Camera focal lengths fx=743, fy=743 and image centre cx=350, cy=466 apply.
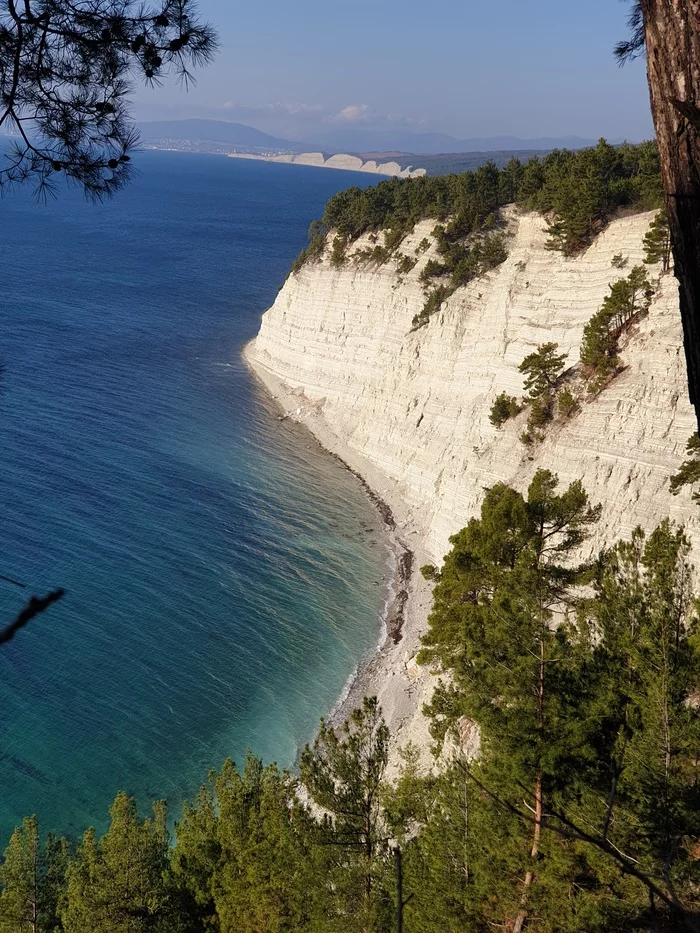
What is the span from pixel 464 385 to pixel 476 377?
1.05m

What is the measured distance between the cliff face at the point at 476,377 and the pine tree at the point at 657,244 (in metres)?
0.65

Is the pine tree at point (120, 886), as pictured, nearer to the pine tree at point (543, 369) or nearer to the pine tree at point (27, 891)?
the pine tree at point (27, 891)

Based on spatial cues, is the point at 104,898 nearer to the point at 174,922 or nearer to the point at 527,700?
the point at 174,922

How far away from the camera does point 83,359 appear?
61125mm

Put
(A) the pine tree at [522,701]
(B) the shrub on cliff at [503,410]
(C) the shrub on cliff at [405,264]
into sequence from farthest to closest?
(C) the shrub on cliff at [405,264] → (B) the shrub on cliff at [503,410] → (A) the pine tree at [522,701]

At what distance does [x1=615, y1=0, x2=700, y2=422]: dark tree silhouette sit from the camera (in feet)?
12.8

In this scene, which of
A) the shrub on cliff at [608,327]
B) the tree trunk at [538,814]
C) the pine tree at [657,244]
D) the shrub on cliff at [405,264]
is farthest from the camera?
the shrub on cliff at [405,264]

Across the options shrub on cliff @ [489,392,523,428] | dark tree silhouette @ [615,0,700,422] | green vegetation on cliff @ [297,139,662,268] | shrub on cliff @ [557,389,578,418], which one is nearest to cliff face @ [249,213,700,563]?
shrub on cliff @ [557,389,578,418]

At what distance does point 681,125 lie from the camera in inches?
157

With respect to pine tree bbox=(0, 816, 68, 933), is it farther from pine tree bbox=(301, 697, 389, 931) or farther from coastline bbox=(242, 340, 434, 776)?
coastline bbox=(242, 340, 434, 776)

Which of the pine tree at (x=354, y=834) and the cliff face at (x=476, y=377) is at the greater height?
the cliff face at (x=476, y=377)

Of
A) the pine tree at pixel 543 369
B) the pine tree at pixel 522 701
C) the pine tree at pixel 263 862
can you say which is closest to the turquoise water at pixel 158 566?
the pine tree at pixel 263 862

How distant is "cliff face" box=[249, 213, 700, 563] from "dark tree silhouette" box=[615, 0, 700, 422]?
2108 centimetres

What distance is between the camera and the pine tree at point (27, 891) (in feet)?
51.9
